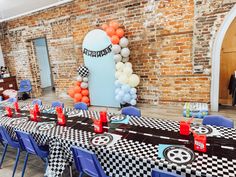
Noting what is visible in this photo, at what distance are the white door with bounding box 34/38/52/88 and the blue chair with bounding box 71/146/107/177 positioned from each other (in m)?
7.56

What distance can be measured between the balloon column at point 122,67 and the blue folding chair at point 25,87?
4.00 metres

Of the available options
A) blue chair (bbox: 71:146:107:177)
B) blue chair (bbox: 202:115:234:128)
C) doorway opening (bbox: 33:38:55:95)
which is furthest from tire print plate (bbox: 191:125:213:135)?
doorway opening (bbox: 33:38:55:95)

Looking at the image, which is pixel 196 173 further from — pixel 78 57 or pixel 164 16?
pixel 78 57

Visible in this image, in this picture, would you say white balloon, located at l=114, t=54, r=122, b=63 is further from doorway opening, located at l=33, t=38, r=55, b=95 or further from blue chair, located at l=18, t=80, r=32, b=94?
doorway opening, located at l=33, t=38, r=55, b=95

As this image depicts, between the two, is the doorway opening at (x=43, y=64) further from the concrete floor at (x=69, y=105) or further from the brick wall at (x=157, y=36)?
the brick wall at (x=157, y=36)

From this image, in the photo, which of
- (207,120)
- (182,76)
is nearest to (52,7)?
(182,76)

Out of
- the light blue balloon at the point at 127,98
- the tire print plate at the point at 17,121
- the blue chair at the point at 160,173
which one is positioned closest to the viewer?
the blue chair at the point at 160,173

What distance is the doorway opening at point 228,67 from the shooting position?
15.2ft

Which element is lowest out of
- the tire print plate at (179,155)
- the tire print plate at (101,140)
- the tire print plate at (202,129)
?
the tire print plate at (179,155)

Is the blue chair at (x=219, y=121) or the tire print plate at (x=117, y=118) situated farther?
the tire print plate at (x=117, y=118)

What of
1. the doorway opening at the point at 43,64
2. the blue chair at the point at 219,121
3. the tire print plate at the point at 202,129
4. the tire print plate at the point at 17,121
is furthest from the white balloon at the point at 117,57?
the doorway opening at the point at 43,64

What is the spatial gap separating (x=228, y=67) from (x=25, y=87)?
681cm

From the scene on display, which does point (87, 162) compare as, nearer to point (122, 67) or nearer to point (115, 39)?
point (122, 67)

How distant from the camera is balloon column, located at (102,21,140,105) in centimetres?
459
